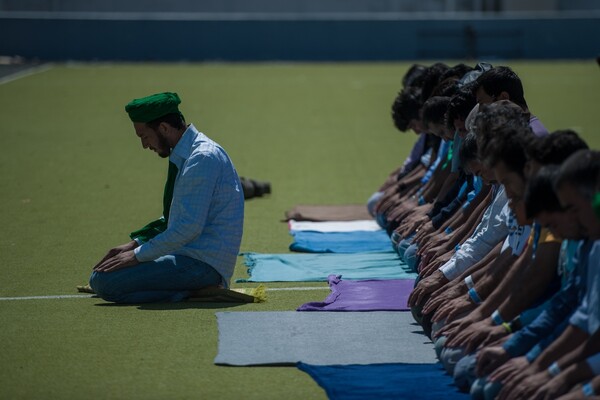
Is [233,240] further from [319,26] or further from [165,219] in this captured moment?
[319,26]

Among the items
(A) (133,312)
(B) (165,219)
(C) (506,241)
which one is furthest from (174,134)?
(C) (506,241)

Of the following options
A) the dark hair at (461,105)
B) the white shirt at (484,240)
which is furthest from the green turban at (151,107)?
the white shirt at (484,240)

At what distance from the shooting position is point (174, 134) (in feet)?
25.3

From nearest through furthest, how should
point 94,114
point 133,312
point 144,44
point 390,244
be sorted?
point 133,312 → point 390,244 → point 94,114 → point 144,44

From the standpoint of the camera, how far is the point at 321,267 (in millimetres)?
9023

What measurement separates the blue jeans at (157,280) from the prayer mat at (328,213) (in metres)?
3.58

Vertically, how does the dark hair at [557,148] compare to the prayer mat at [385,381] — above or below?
above

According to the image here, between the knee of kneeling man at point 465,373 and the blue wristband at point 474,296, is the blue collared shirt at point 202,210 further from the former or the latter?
the knee of kneeling man at point 465,373

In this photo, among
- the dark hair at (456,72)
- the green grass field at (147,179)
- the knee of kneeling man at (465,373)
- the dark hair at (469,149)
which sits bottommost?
the green grass field at (147,179)

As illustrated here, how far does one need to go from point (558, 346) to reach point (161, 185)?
30.0 feet

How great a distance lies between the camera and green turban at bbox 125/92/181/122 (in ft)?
24.7

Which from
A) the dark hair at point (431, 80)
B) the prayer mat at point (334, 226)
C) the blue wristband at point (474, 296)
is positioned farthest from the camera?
the prayer mat at point (334, 226)

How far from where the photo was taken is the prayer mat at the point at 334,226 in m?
10.7

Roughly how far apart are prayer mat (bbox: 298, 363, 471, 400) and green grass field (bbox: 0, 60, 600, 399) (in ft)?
Answer: 0.37
